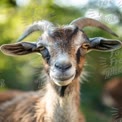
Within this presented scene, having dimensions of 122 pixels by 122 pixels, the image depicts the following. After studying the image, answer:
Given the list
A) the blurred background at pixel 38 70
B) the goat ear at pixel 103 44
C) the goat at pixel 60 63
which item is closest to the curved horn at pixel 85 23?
the goat at pixel 60 63

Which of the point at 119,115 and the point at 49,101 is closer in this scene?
the point at 49,101

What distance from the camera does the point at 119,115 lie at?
10.8 metres

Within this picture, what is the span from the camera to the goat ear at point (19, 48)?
7684 millimetres

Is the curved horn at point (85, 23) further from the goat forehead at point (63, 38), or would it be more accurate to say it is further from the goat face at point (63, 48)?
the goat forehead at point (63, 38)

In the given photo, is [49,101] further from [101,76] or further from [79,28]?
[101,76]

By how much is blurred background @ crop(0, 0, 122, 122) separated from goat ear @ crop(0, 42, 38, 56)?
2.83m

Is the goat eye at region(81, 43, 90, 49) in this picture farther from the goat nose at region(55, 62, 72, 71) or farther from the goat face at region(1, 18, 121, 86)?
the goat nose at region(55, 62, 72, 71)

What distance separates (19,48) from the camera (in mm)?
7805

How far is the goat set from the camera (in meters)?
7.07

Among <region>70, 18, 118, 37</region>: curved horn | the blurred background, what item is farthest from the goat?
the blurred background

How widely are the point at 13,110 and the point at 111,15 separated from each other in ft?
9.79

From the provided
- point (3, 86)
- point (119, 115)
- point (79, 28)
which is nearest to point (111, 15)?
point (119, 115)

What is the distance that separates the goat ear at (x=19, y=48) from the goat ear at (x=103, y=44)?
0.81 metres

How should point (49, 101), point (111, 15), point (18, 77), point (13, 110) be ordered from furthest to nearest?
point (18, 77), point (111, 15), point (13, 110), point (49, 101)
